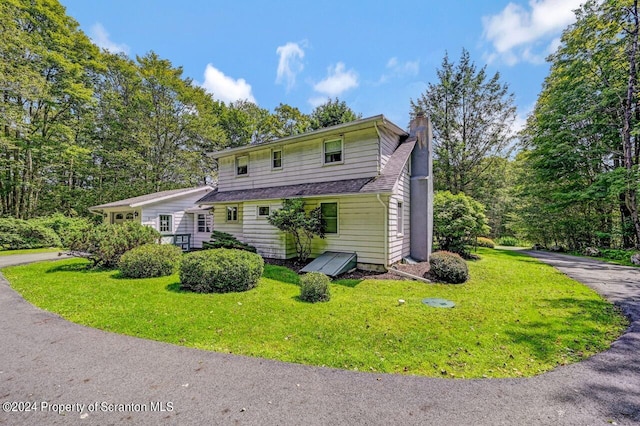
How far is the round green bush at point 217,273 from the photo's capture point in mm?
7516

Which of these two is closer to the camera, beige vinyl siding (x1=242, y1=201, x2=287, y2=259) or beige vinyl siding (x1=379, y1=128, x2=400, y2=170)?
beige vinyl siding (x1=379, y1=128, x2=400, y2=170)

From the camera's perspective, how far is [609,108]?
15406mm

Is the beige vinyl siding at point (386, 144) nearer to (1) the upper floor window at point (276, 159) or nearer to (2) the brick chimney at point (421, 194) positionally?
(2) the brick chimney at point (421, 194)

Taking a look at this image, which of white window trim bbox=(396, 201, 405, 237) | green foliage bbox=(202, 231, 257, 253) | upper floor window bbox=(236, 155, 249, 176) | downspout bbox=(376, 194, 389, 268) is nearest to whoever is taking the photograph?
→ downspout bbox=(376, 194, 389, 268)

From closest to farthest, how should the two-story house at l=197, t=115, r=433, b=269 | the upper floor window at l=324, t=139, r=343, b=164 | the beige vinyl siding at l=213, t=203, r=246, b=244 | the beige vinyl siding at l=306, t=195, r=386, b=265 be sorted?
the beige vinyl siding at l=306, t=195, r=386, b=265
the two-story house at l=197, t=115, r=433, b=269
the upper floor window at l=324, t=139, r=343, b=164
the beige vinyl siding at l=213, t=203, r=246, b=244

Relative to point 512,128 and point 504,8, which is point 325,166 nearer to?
point 504,8

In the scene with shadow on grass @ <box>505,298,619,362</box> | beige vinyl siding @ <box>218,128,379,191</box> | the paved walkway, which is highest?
beige vinyl siding @ <box>218,128,379,191</box>

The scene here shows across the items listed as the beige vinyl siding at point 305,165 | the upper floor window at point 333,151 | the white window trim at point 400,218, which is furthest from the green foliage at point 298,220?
the white window trim at point 400,218

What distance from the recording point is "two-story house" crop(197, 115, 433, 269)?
10.1 meters

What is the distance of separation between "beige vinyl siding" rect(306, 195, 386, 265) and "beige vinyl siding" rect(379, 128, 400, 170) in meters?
1.83

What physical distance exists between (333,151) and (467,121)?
18.4 metres

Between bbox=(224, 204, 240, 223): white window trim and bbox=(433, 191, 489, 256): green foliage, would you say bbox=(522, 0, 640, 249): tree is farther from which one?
bbox=(224, 204, 240, 223): white window trim

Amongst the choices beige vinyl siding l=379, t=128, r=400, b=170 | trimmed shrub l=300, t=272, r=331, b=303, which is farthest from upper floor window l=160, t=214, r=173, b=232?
beige vinyl siding l=379, t=128, r=400, b=170

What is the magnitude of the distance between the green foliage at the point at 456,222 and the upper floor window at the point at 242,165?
Result: 10.7 m
